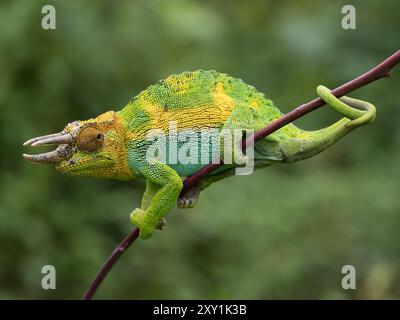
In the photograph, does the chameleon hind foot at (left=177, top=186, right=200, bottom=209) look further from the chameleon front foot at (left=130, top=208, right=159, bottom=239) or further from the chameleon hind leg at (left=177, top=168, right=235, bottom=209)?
the chameleon front foot at (left=130, top=208, right=159, bottom=239)

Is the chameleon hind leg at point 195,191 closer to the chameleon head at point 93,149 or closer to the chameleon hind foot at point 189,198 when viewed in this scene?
the chameleon hind foot at point 189,198

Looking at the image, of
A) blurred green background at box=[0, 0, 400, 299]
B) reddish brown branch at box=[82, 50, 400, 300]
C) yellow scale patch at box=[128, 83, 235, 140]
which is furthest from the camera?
blurred green background at box=[0, 0, 400, 299]

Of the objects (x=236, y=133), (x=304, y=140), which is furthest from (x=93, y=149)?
(x=304, y=140)

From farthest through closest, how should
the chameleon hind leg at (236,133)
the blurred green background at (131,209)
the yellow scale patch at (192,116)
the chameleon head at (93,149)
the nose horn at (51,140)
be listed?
the blurred green background at (131,209)
the yellow scale patch at (192,116)
the chameleon head at (93,149)
the chameleon hind leg at (236,133)
the nose horn at (51,140)

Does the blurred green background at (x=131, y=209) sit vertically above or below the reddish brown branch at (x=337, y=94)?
above

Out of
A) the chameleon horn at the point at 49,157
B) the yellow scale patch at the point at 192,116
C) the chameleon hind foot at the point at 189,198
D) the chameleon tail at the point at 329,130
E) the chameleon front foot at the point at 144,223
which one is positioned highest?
the yellow scale patch at the point at 192,116

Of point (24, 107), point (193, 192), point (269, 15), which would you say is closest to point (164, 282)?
point (24, 107)

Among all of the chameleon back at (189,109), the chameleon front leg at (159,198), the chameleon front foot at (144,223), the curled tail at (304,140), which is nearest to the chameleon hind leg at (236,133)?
the chameleon back at (189,109)

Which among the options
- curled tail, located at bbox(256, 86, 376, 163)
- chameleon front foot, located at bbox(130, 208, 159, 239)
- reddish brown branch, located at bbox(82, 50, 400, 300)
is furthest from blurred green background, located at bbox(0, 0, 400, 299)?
reddish brown branch, located at bbox(82, 50, 400, 300)
